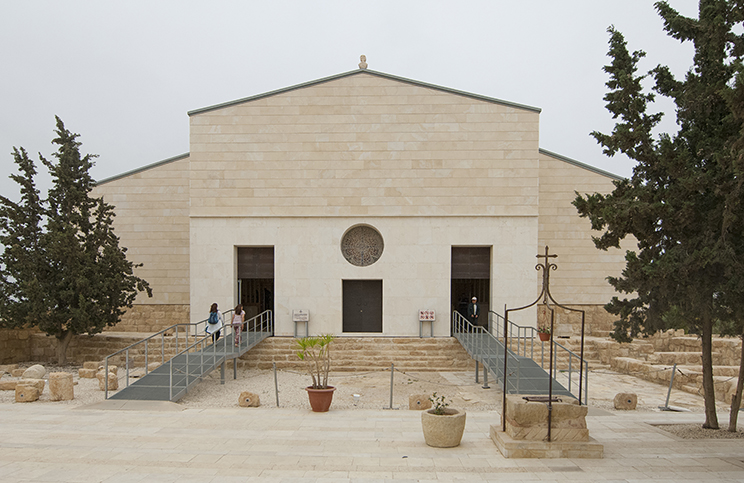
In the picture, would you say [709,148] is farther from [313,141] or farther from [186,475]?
[313,141]

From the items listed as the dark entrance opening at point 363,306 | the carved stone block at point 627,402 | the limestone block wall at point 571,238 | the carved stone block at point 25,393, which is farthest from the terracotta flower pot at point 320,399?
the limestone block wall at point 571,238

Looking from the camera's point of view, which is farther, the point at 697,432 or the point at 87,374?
the point at 87,374

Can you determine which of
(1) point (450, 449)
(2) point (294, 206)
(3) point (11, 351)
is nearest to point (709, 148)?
(1) point (450, 449)

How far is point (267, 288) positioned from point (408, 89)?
11192 millimetres

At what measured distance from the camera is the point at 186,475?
6.71 m

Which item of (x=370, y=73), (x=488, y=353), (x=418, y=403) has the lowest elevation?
(x=418, y=403)

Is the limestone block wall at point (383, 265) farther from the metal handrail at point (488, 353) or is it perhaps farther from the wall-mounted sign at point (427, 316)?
the metal handrail at point (488, 353)

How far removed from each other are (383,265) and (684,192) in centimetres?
1131

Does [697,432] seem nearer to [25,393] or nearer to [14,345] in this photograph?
[25,393]

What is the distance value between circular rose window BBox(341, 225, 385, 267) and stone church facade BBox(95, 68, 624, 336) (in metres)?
0.04

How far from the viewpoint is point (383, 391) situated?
44.0ft

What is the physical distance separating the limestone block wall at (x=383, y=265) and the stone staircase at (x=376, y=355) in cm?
68

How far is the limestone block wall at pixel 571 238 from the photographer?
70.0ft

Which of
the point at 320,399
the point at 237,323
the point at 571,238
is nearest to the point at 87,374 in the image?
the point at 237,323
